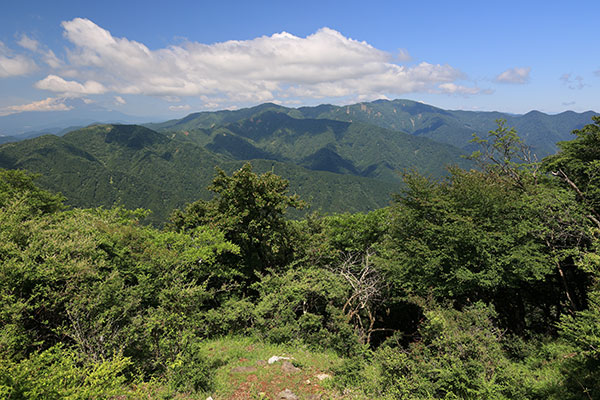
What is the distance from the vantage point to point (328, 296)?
14742 mm

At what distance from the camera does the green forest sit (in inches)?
321

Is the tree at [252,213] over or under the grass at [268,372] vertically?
over

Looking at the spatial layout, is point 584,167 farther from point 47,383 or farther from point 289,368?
point 47,383

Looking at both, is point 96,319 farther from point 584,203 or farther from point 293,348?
point 584,203

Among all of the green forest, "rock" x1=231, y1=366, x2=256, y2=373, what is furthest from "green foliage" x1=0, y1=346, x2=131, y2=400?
"rock" x1=231, y1=366, x2=256, y2=373

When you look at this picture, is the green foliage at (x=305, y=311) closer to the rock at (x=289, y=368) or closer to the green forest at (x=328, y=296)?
the green forest at (x=328, y=296)

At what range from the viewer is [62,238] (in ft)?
36.4

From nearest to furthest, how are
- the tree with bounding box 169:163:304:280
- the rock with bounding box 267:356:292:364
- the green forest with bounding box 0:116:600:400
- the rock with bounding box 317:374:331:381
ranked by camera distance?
the green forest with bounding box 0:116:600:400 < the rock with bounding box 317:374:331:381 < the rock with bounding box 267:356:292:364 < the tree with bounding box 169:163:304:280

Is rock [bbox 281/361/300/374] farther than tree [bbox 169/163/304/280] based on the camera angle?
No

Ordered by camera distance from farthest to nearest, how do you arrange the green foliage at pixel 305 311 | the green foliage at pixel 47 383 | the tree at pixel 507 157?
1. the tree at pixel 507 157
2. the green foliage at pixel 305 311
3. the green foliage at pixel 47 383

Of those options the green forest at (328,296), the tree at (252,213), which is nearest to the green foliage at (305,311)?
the green forest at (328,296)

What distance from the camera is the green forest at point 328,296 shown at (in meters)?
8.16

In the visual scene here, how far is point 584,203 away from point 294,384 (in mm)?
16348

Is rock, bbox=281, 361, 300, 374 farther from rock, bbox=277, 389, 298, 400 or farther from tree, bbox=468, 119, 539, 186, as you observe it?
tree, bbox=468, 119, 539, 186
